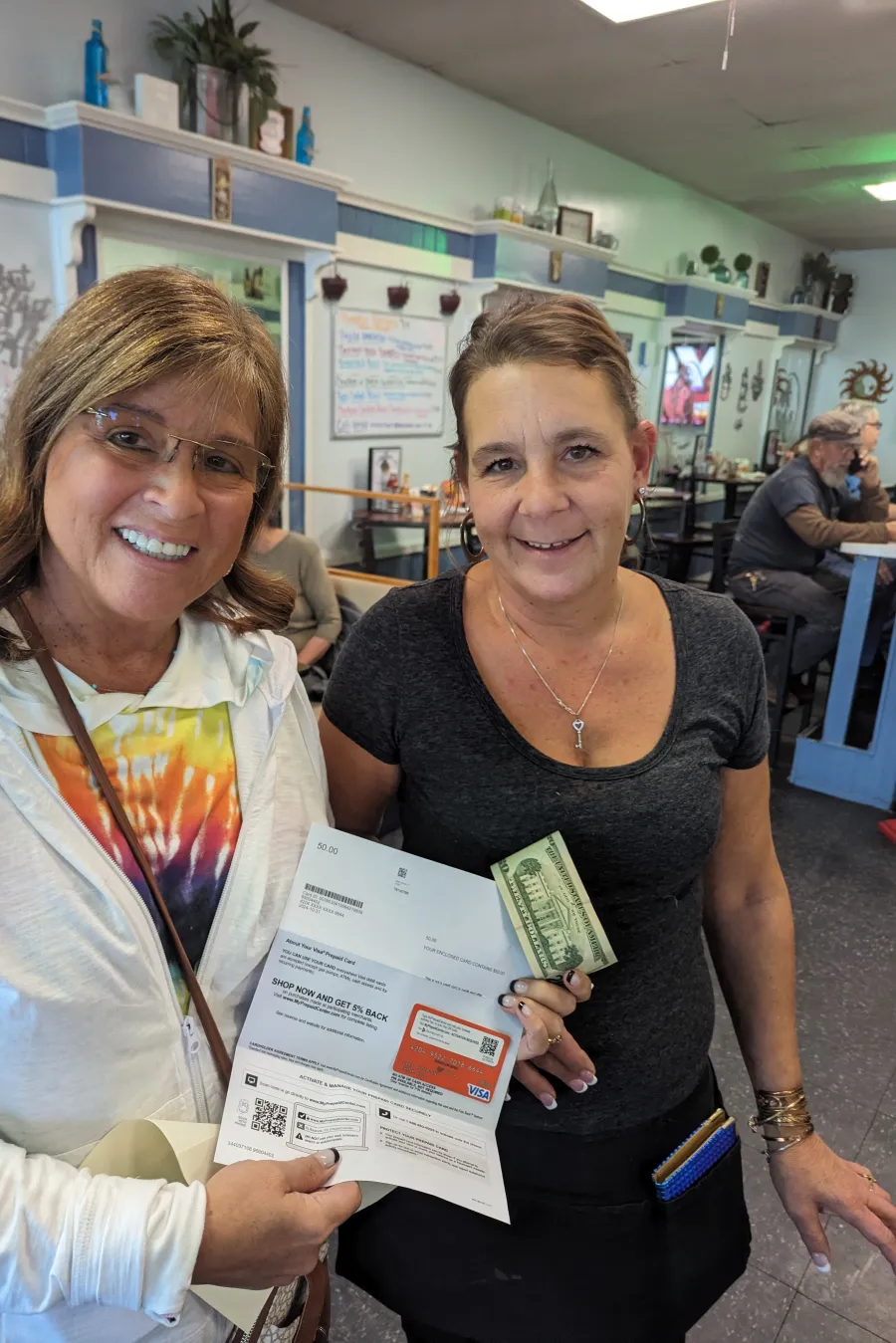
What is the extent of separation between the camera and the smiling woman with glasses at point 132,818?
0.72 m

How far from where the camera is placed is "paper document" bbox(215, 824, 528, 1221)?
0.89 meters

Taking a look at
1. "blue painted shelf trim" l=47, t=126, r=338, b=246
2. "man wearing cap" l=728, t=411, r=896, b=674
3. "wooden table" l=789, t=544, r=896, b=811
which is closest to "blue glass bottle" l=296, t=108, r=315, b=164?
"blue painted shelf trim" l=47, t=126, r=338, b=246

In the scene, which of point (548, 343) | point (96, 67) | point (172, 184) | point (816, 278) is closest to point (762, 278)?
point (816, 278)

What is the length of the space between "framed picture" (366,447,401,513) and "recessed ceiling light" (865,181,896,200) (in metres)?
5.15

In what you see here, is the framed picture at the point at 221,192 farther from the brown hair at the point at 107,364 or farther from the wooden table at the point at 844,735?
the brown hair at the point at 107,364

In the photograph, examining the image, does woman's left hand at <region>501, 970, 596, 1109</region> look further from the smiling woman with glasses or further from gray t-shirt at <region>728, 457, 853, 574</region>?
gray t-shirt at <region>728, 457, 853, 574</region>

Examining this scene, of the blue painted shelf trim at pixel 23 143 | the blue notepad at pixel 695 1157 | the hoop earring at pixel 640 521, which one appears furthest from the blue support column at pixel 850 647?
the blue painted shelf trim at pixel 23 143

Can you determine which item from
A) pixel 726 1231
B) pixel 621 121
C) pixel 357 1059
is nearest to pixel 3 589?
pixel 357 1059

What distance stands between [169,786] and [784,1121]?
35.0 inches

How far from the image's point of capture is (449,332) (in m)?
5.79

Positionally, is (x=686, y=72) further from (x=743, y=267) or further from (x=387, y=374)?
(x=743, y=267)

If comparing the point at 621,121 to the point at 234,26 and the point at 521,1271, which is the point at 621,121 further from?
the point at 521,1271

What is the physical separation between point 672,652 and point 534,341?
0.43 meters

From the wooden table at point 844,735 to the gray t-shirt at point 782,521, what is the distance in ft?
2.13
